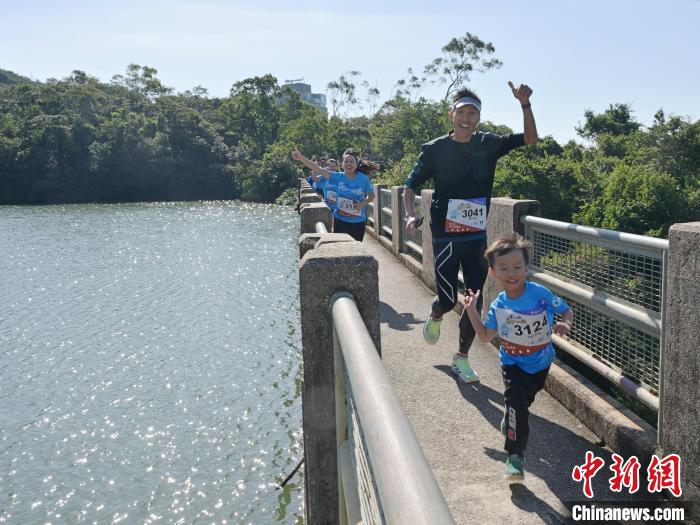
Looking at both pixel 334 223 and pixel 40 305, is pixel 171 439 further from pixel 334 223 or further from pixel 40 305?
pixel 40 305

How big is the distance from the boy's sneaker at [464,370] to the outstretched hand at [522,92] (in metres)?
1.81

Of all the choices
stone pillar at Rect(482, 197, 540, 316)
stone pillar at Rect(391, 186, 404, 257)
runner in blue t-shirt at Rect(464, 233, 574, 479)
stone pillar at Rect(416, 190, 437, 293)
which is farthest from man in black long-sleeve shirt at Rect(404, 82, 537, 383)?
stone pillar at Rect(391, 186, 404, 257)

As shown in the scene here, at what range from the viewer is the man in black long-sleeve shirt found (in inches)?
173

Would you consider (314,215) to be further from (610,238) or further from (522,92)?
(610,238)

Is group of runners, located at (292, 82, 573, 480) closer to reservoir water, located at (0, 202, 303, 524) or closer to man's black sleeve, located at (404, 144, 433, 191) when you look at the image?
man's black sleeve, located at (404, 144, 433, 191)

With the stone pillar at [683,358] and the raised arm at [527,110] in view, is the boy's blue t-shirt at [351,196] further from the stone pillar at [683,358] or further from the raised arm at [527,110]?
the stone pillar at [683,358]

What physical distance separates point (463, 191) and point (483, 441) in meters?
1.72

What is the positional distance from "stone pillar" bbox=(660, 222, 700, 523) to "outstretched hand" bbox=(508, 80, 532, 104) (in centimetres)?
158

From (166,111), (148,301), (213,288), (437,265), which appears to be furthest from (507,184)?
(166,111)

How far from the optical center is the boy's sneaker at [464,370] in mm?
4637

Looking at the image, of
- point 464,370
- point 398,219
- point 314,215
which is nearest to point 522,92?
point 464,370

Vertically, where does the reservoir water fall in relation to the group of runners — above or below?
below

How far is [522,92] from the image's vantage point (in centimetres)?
418

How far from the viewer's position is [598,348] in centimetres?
415
